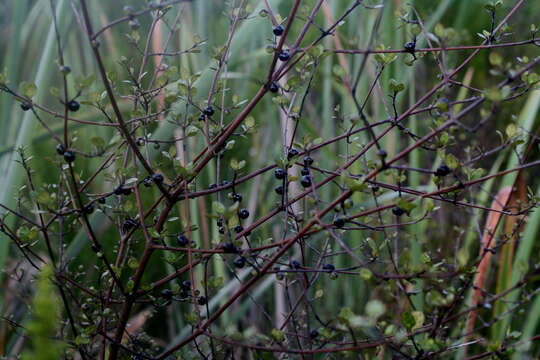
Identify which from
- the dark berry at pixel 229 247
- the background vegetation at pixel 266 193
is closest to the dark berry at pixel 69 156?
the background vegetation at pixel 266 193

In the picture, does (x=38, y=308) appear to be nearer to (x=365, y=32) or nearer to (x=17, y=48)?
(x=17, y=48)

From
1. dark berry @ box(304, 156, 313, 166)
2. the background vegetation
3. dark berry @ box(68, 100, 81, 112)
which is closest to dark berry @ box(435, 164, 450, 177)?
the background vegetation

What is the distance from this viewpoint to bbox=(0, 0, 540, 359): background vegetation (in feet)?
1.11

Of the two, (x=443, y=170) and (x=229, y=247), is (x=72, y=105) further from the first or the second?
(x=443, y=170)

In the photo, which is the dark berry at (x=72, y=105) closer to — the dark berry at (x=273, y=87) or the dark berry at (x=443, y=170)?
the dark berry at (x=273, y=87)

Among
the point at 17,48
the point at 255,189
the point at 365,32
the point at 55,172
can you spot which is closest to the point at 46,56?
the point at 17,48

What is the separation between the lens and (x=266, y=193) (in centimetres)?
107

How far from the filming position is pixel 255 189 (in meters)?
0.99

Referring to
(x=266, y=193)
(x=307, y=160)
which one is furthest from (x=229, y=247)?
(x=266, y=193)

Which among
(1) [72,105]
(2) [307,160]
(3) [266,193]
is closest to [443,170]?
(2) [307,160]

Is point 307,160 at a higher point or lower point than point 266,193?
lower

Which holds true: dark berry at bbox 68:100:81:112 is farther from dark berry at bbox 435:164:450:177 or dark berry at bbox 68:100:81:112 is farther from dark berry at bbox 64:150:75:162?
dark berry at bbox 435:164:450:177

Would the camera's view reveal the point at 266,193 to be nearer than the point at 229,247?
No

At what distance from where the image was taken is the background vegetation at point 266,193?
337mm
